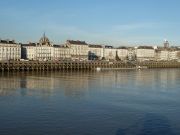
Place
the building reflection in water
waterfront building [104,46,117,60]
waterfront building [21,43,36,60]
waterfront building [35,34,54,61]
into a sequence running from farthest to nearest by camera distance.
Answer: waterfront building [104,46,117,60] < waterfront building [21,43,36,60] < waterfront building [35,34,54,61] < the building reflection in water

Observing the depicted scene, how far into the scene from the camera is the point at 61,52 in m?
161

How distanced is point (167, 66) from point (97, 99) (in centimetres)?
11741

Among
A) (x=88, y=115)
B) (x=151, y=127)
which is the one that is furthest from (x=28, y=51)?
(x=151, y=127)

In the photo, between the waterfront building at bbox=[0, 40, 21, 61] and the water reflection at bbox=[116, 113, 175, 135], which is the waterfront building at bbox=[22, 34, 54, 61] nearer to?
the waterfront building at bbox=[0, 40, 21, 61]

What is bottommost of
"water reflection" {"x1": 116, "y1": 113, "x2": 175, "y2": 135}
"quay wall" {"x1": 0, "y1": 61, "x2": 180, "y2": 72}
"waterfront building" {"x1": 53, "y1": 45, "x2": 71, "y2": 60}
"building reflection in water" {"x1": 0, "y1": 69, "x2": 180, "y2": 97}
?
"water reflection" {"x1": 116, "y1": 113, "x2": 175, "y2": 135}

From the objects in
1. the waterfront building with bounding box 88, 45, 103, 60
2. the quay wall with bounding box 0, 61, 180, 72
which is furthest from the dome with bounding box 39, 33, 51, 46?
the quay wall with bounding box 0, 61, 180, 72

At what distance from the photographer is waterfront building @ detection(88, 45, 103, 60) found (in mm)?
179337

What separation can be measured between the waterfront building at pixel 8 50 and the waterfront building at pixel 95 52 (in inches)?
1734

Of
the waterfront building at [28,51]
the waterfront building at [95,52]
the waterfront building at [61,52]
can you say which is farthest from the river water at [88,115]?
the waterfront building at [95,52]

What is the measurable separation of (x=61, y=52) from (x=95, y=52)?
27463 millimetres

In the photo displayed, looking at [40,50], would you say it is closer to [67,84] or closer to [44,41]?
[44,41]

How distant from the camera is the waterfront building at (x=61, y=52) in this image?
159m

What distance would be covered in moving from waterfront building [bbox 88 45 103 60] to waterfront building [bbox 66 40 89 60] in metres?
8.82

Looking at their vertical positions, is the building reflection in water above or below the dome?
below
